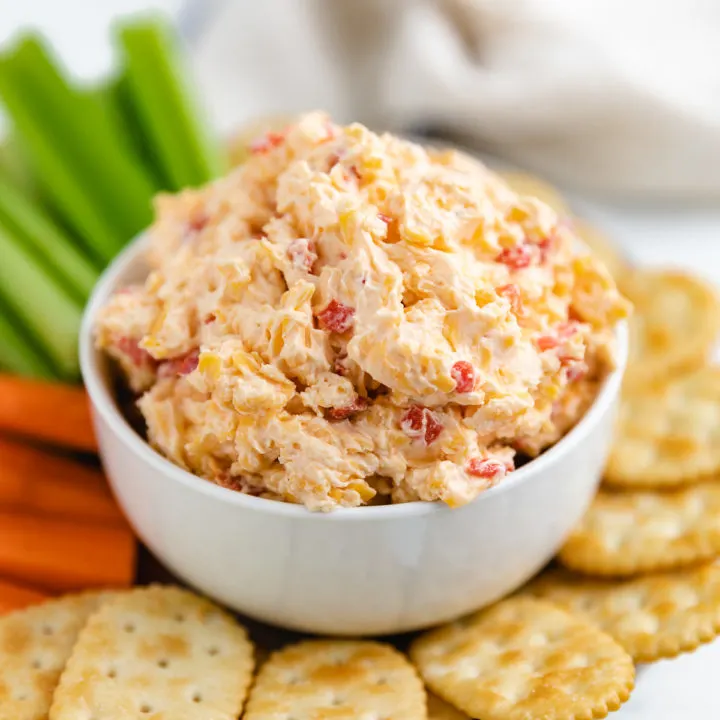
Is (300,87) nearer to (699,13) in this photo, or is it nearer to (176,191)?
(176,191)

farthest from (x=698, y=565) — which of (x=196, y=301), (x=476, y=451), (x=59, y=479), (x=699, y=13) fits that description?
(x=699, y=13)

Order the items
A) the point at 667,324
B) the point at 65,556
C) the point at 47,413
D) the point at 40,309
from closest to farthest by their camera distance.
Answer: the point at 65,556, the point at 47,413, the point at 40,309, the point at 667,324

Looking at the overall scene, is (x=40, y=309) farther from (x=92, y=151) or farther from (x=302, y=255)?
(x=302, y=255)

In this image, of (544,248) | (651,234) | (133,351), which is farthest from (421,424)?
(651,234)

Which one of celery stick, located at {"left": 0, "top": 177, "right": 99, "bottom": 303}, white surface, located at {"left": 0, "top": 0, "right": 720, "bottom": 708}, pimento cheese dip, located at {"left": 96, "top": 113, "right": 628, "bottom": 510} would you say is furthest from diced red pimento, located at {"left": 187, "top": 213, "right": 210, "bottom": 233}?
white surface, located at {"left": 0, "top": 0, "right": 720, "bottom": 708}

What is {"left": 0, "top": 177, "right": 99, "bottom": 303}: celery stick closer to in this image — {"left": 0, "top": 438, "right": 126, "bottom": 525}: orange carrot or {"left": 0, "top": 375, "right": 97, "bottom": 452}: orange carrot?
{"left": 0, "top": 375, "right": 97, "bottom": 452}: orange carrot
